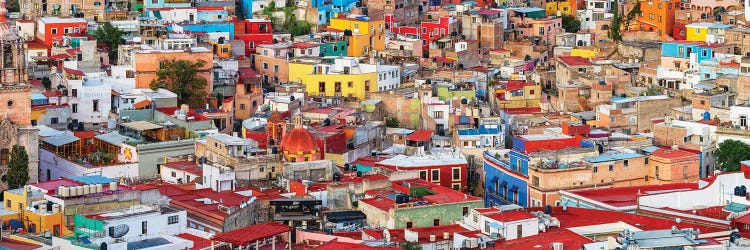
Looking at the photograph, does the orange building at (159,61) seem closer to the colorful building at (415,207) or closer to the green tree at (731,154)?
the colorful building at (415,207)

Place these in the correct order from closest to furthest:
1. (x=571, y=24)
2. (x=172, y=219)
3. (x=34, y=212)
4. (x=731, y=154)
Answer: (x=172, y=219) → (x=34, y=212) → (x=731, y=154) → (x=571, y=24)

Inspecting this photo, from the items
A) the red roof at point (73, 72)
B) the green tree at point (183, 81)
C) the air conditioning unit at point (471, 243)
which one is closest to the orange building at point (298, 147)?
the air conditioning unit at point (471, 243)

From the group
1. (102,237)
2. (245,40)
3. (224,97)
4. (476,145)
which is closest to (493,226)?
(102,237)

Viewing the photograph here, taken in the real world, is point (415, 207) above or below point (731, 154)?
below

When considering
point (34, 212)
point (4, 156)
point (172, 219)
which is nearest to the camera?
point (172, 219)

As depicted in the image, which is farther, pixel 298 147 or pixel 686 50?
pixel 686 50

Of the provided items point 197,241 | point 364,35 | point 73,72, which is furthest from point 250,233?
point 364,35

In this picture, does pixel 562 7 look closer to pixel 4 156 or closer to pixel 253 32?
pixel 253 32
